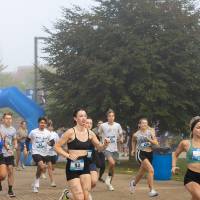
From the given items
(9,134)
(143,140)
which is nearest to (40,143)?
(9,134)

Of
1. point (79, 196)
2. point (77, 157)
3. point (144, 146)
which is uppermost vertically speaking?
point (144, 146)

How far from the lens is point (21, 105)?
25219mm

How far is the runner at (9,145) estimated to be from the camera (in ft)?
42.0

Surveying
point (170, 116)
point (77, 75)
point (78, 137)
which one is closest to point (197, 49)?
point (170, 116)

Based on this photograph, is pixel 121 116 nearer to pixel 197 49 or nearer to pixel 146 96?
pixel 146 96

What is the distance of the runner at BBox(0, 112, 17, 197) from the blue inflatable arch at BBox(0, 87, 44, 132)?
455 inches

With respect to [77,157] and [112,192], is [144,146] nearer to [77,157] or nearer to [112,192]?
[112,192]

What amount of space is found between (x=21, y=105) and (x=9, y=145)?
12.2 m

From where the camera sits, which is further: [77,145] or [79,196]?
[77,145]

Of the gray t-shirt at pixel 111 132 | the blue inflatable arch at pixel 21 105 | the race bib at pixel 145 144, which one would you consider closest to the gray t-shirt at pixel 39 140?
the gray t-shirt at pixel 111 132

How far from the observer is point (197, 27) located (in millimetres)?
24359

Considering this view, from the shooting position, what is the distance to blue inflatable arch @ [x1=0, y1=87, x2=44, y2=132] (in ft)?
82.4

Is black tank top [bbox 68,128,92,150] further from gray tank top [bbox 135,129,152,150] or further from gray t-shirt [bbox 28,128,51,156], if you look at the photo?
gray t-shirt [bbox 28,128,51,156]

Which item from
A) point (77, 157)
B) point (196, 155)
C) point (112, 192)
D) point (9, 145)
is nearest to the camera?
point (196, 155)
